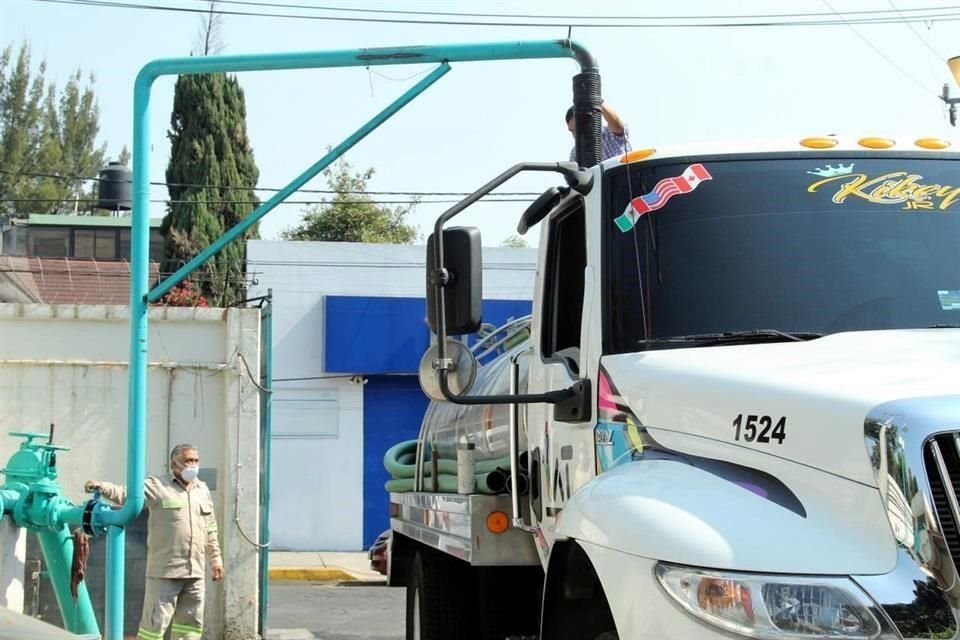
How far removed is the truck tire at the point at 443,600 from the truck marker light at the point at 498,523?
4.00 feet

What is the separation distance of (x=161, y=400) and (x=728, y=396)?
27.7 ft

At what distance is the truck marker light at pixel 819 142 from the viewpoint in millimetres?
4688

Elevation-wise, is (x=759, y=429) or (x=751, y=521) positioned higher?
(x=759, y=429)

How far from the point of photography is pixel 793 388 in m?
3.43

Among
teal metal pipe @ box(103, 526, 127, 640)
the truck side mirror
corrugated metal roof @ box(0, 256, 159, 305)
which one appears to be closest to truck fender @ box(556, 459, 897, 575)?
the truck side mirror

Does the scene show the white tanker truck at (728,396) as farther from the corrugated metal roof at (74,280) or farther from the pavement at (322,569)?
the corrugated metal roof at (74,280)

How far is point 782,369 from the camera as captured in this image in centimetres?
363

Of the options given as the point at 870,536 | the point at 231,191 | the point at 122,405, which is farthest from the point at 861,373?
the point at 231,191

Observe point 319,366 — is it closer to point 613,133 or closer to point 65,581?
point 65,581

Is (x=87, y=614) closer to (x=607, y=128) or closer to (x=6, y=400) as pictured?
(x=6, y=400)

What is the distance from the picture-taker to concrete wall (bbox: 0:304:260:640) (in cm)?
1112

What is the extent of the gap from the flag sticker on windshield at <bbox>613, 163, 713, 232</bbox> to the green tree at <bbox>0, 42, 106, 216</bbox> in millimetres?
50240

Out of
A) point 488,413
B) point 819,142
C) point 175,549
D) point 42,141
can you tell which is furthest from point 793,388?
point 42,141

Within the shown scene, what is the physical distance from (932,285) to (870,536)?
Result: 1.39m
